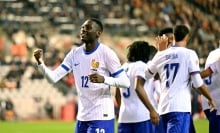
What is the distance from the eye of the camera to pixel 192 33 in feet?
91.1

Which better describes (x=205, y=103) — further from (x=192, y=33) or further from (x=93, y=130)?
(x=192, y=33)

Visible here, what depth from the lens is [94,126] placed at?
8.97 m

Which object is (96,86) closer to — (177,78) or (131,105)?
(177,78)

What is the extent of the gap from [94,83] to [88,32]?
623 millimetres

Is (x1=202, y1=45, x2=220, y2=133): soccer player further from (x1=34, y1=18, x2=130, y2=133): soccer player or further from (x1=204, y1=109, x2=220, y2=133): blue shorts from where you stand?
(x1=34, y1=18, x2=130, y2=133): soccer player

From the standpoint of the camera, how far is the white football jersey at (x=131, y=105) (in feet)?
34.0

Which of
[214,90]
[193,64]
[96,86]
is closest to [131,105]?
[214,90]

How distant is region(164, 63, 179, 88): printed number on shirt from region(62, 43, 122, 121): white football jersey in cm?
85

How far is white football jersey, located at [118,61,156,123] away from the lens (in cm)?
1036

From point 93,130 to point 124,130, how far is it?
1.59 metres

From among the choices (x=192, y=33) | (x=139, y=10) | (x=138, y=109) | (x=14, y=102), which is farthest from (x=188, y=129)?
(x=139, y=10)

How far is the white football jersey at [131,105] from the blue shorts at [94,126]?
136 cm

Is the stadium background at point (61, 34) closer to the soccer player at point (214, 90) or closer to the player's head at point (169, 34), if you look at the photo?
the soccer player at point (214, 90)

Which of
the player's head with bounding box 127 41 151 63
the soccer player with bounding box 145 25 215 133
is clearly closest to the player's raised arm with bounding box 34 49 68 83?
the soccer player with bounding box 145 25 215 133
